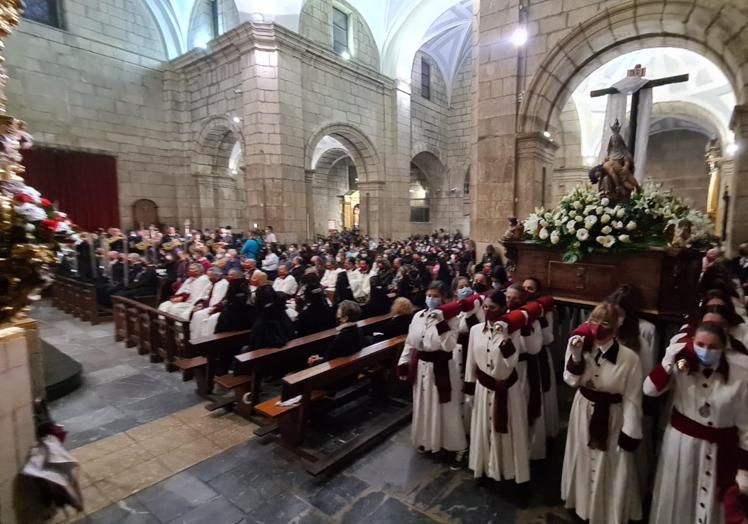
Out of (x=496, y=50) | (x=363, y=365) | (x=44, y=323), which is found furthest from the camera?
(x=44, y=323)

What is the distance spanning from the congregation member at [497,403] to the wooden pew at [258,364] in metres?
2.24

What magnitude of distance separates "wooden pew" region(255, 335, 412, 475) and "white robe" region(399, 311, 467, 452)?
0.56 meters

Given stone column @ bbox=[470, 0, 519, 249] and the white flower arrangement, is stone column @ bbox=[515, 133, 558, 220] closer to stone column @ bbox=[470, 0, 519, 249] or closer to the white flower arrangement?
stone column @ bbox=[470, 0, 519, 249]

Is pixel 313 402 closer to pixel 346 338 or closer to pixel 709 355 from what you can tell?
pixel 346 338

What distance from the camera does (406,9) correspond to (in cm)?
1539

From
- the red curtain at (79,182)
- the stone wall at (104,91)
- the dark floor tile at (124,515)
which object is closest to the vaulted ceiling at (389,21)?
the stone wall at (104,91)

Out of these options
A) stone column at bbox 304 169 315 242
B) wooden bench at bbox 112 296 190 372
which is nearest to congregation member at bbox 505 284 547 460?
wooden bench at bbox 112 296 190 372

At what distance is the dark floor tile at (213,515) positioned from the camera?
278cm

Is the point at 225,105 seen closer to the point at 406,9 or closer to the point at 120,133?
the point at 120,133

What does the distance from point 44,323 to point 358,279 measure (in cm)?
691

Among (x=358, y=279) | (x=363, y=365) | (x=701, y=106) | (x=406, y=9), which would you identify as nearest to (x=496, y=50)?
(x=358, y=279)

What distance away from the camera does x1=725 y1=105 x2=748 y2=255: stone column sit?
5582 millimetres

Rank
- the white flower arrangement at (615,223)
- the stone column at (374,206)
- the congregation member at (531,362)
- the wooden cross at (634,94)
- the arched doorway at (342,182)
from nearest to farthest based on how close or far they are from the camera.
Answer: the congregation member at (531,362)
the white flower arrangement at (615,223)
the wooden cross at (634,94)
the arched doorway at (342,182)
the stone column at (374,206)

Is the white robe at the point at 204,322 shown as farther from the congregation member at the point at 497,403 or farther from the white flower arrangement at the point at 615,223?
the white flower arrangement at the point at 615,223
